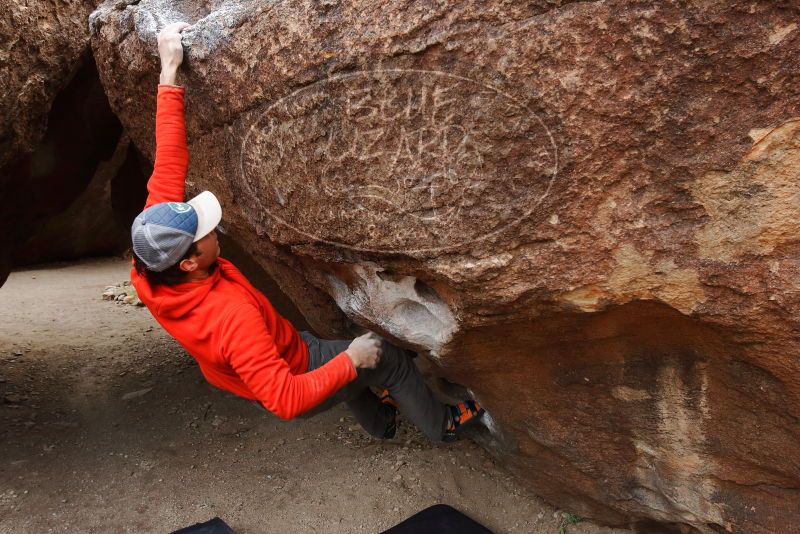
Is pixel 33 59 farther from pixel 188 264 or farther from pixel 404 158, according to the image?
pixel 404 158

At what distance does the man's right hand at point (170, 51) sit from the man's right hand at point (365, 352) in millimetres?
921

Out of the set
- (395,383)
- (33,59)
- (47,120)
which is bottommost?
(395,383)

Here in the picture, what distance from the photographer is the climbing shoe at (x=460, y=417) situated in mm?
2309

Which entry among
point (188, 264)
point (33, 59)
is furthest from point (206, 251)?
point (33, 59)

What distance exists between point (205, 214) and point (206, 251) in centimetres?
10

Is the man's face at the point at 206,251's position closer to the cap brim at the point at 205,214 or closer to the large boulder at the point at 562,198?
the cap brim at the point at 205,214

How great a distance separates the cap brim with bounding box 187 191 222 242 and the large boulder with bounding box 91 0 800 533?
16 centimetres

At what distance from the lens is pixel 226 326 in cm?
171

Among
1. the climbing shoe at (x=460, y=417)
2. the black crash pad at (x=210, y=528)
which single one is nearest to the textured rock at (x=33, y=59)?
the black crash pad at (x=210, y=528)

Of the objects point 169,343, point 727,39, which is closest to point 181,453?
point 169,343

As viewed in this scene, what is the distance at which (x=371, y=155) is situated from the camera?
5.16 feet

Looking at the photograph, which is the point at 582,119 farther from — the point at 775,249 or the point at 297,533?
the point at 297,533

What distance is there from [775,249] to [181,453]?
2.56 metres

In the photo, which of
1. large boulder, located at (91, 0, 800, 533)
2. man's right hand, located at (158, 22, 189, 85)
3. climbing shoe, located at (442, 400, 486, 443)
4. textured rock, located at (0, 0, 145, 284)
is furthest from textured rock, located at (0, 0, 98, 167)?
climbing shoe, located at (442, 400, 486, 443)
